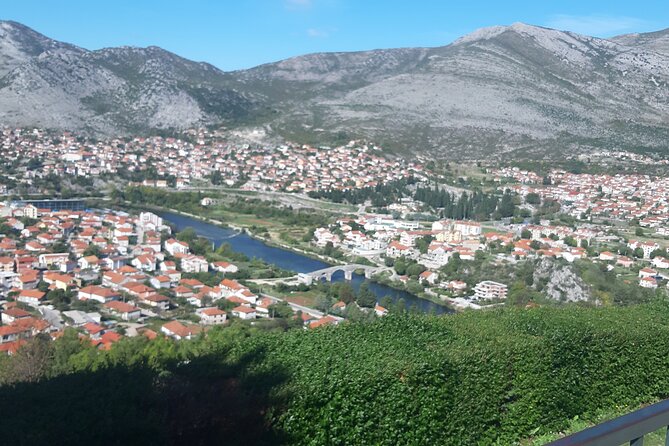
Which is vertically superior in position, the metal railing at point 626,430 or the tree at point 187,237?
the metal railing at point 626,430

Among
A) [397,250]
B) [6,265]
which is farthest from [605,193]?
[6,265]

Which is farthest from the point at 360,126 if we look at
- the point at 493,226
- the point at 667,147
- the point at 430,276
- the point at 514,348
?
the point at 514,348

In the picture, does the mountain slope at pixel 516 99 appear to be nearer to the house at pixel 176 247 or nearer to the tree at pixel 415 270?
the tree at pixel 415 270

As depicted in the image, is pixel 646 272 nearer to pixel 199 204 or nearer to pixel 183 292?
pixel 183 292

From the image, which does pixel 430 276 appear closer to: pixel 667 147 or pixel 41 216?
pixel 41 216

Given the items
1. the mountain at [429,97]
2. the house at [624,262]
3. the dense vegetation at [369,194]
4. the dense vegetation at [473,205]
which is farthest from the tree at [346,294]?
the mountain at [429,97]

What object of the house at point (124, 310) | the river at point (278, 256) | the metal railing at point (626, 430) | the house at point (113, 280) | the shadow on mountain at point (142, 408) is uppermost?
the metal railing at point (626, 430)
